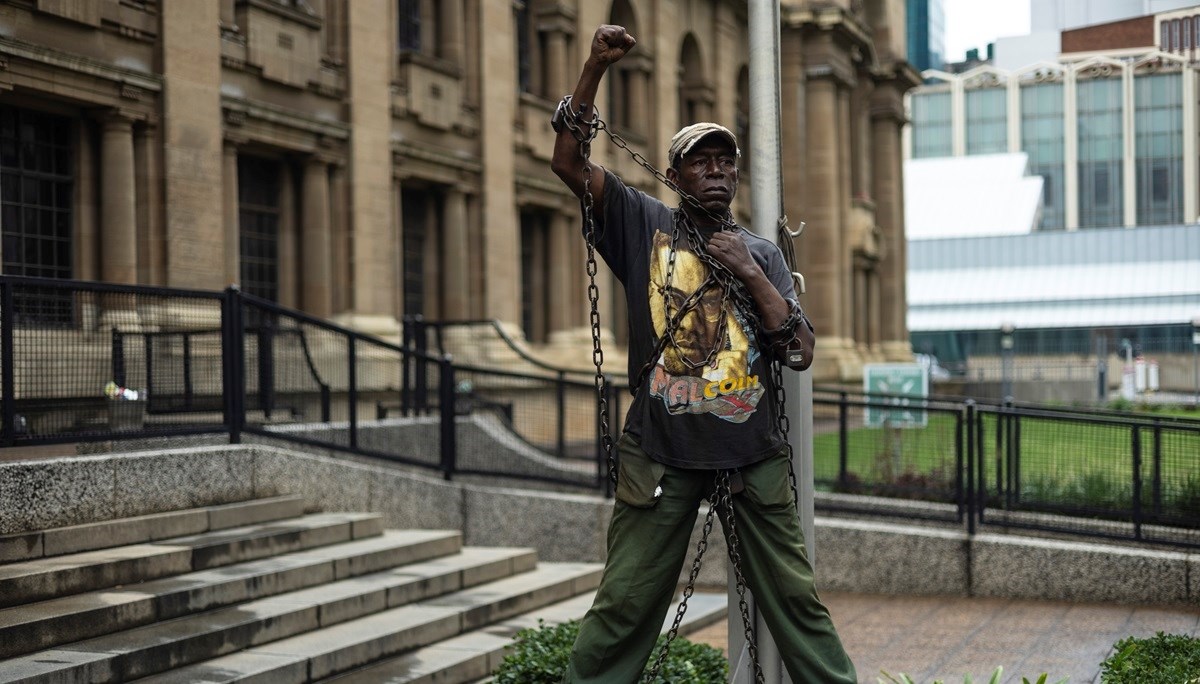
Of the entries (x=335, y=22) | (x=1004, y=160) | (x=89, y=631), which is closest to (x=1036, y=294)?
(x=1004, y=160)

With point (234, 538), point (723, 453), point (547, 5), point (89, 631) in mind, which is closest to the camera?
point (723, 453)

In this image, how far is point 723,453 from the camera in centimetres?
476

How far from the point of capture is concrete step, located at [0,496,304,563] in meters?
8.20

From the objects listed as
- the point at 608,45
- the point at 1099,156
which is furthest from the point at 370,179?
the point at 1099,156

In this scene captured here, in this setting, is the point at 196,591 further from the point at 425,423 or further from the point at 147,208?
the point at 147,208

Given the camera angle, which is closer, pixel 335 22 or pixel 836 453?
pixel 836 453

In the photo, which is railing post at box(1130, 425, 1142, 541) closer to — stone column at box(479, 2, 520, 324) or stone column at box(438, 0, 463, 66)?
stone column at box(479, 2, 520, 324)

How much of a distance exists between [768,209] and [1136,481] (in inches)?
260

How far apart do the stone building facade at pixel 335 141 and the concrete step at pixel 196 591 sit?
5.65 m

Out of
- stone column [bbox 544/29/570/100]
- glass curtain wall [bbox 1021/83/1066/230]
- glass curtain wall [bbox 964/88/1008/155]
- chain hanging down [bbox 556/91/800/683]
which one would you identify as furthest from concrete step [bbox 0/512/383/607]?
glass curtain wall [bbox 964/88/1008/155]

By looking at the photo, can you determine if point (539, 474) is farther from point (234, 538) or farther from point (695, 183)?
point (695, 183)

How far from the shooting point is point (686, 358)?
15.7ft

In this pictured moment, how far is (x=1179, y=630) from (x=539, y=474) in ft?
19.9

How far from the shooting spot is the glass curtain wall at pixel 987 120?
11744cm
